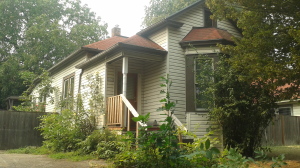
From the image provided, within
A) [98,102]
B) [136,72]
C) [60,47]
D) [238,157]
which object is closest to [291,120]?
[136,72]

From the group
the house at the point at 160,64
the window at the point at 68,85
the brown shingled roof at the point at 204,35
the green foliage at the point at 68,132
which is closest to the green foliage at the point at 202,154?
the house at the point at 160,64

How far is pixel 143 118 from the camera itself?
4.12 meters

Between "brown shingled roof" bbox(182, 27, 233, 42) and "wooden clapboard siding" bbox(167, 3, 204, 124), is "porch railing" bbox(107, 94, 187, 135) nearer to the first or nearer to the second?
"wooden clapboard siding" bbox(167, 3, 204, 124)

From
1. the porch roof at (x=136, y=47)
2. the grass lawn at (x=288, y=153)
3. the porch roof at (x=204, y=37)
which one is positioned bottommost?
the grass lawn at (x=288, y=153)

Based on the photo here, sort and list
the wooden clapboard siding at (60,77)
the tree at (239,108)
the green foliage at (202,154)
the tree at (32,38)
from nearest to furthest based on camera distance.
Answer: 1. the green foliage at (202,154)
2. the tree at (239,108)
3. the wooden clapboard siding at (60,77)
4. the tree at (32,38)

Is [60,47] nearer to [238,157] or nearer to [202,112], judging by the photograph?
[202,112]

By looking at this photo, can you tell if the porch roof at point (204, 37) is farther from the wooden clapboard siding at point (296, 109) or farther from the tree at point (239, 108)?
the wooden clapboard siding at point (296, 109)

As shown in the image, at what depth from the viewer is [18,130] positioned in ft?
39.8

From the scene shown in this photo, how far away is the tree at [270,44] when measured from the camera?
631 centimetres

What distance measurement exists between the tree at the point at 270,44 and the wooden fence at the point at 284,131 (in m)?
7.71

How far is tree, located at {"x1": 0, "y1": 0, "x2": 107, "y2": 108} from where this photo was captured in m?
28.6

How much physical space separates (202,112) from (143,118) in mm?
5692

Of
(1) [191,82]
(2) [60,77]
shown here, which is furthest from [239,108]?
(2) [60,77]

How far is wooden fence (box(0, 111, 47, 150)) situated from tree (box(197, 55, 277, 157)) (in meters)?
8.38
